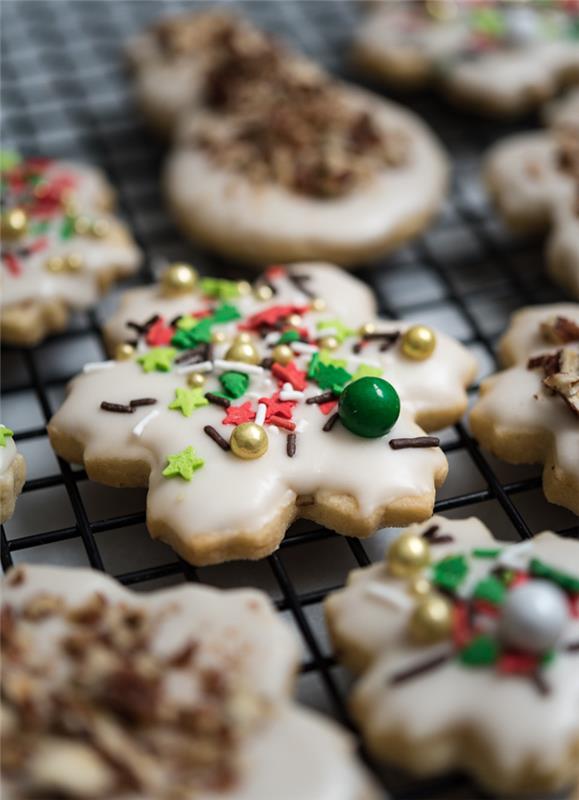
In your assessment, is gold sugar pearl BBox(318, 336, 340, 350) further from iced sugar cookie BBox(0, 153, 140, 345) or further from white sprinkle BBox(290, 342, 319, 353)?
iced sugar cookie BBox(0, 153, 140, 345)

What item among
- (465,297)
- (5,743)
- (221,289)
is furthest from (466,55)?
(5,743)

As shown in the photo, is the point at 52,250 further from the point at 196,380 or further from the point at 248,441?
the point at 248,441

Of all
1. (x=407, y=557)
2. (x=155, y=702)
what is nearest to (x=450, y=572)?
(x=407, y=557)

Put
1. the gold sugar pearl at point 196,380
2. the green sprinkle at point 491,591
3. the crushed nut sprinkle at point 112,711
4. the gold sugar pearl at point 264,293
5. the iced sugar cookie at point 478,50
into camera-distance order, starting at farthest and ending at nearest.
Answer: the iced sugar cookie at point 478,50 < the gold sugar pearl at point 264,293 < the gold sugar pearl at point 196,380 < the green sprinkle at point 491,591 < the crushed nut sprinkle at point 112,711

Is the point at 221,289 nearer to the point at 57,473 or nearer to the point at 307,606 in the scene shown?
the point at 57,473

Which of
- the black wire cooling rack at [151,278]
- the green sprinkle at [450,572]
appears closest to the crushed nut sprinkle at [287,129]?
the black wire cooling rack at [151,278]

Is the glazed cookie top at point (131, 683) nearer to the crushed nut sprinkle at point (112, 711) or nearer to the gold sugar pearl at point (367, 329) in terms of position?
the crushed nut sprinkle at point (112, 711)

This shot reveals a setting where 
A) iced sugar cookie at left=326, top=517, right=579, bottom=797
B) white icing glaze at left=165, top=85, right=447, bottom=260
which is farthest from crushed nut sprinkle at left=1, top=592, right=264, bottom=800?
white icing glaze at left=165, top=85, right=447, bottom=260
